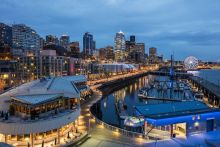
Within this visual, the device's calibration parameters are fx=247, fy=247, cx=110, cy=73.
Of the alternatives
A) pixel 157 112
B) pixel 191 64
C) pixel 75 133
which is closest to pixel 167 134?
pixel 157 112

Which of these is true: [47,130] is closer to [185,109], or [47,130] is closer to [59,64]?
[185,109]

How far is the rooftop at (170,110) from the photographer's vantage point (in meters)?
28.6

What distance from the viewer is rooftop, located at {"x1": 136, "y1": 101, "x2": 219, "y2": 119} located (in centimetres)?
2862

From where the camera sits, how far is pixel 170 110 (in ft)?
98.3

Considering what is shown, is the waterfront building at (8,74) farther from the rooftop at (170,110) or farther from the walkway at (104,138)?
the rooftop at (170,110)

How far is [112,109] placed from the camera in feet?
238

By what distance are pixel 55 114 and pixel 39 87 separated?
652 cm

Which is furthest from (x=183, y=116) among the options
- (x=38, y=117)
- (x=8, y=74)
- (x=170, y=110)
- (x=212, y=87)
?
(x=8, y=74)

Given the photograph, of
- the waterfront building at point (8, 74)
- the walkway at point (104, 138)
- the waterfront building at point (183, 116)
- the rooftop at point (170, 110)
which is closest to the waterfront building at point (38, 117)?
the walkway at point (104, 138)

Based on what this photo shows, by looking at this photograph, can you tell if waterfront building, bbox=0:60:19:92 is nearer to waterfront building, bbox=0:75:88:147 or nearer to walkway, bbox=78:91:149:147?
waterfront building, bbox=0:75:88:147

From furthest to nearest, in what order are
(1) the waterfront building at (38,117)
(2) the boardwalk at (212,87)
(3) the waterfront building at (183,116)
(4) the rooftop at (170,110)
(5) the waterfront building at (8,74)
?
(5) the waterfront building at (8,74)
(2) the boardwalk at (212,87)
(4) the rooftop at (170,110)
(3) the waterfront building at (183,116)
(1) the waterfront building at (38,117)

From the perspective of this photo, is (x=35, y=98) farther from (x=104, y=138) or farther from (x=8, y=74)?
(x=8, y=74)

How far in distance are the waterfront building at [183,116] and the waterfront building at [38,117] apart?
8.97 metres

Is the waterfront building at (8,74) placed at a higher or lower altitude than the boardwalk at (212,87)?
higher
